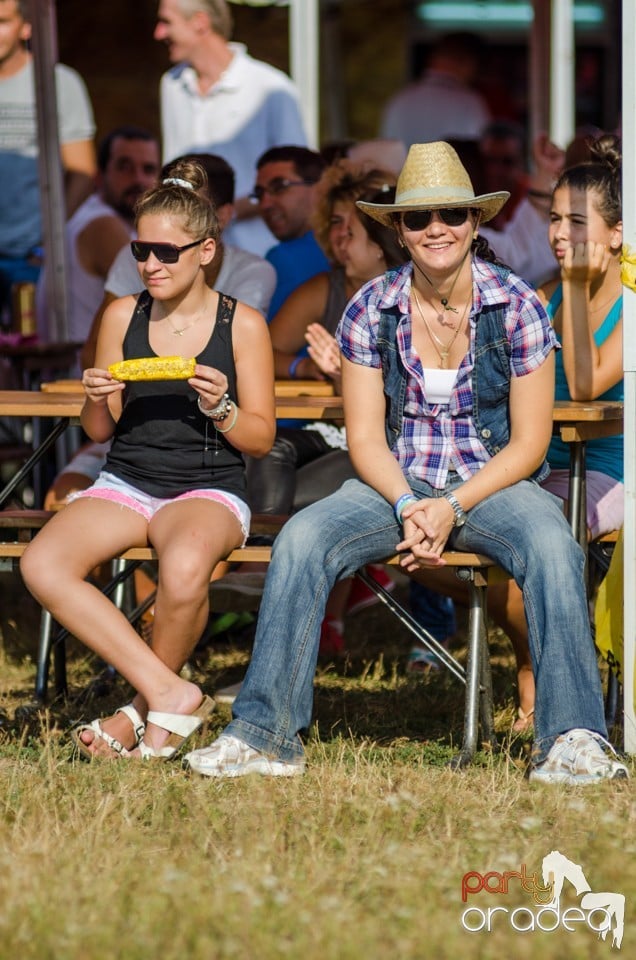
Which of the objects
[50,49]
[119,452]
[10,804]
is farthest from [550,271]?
[10,804]

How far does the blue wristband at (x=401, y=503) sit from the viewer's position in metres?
3.78

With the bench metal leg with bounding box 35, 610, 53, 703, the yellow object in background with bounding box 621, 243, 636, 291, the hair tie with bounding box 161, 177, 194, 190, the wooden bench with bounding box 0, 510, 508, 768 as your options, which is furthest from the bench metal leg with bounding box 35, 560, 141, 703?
the yellow object in background with bounding box 621, 243, 636, 291

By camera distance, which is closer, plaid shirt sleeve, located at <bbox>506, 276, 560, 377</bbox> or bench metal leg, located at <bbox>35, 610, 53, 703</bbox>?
plaid shirt sleeve, located at <bbox>506, 276, 560, 377</bbox>

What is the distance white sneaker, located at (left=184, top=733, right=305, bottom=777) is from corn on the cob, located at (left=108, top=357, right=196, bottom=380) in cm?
91

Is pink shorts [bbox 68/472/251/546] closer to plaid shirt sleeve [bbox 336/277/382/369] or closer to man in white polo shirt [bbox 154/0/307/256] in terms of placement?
plaid shirt sleeve [bbox 336/277/382/369]

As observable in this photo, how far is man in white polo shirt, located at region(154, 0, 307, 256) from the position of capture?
739 centimetres

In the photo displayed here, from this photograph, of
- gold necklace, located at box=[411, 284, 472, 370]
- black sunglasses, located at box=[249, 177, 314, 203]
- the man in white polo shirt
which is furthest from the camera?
the man in white polo shirt

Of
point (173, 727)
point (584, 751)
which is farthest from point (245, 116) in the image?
point (584, 751)

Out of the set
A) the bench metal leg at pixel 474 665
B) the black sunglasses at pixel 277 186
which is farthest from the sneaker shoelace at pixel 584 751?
the black sunglasses at pixel 277 186

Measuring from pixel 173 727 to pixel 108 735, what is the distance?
19 cm

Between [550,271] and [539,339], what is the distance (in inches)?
148

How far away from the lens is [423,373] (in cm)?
394

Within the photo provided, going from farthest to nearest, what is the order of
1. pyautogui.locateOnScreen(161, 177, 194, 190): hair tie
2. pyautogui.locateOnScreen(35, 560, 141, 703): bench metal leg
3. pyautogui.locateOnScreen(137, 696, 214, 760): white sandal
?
pyautogui.locateOnScreen(35, 560, 141, 703): bench metal leg
pyautogui.locateOnScreen(161, 177, 194, 190): hair tie
pyautogui.locateOnScreen(137, 696, 214, 760): white sandal

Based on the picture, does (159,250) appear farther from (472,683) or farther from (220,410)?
(472,683)
